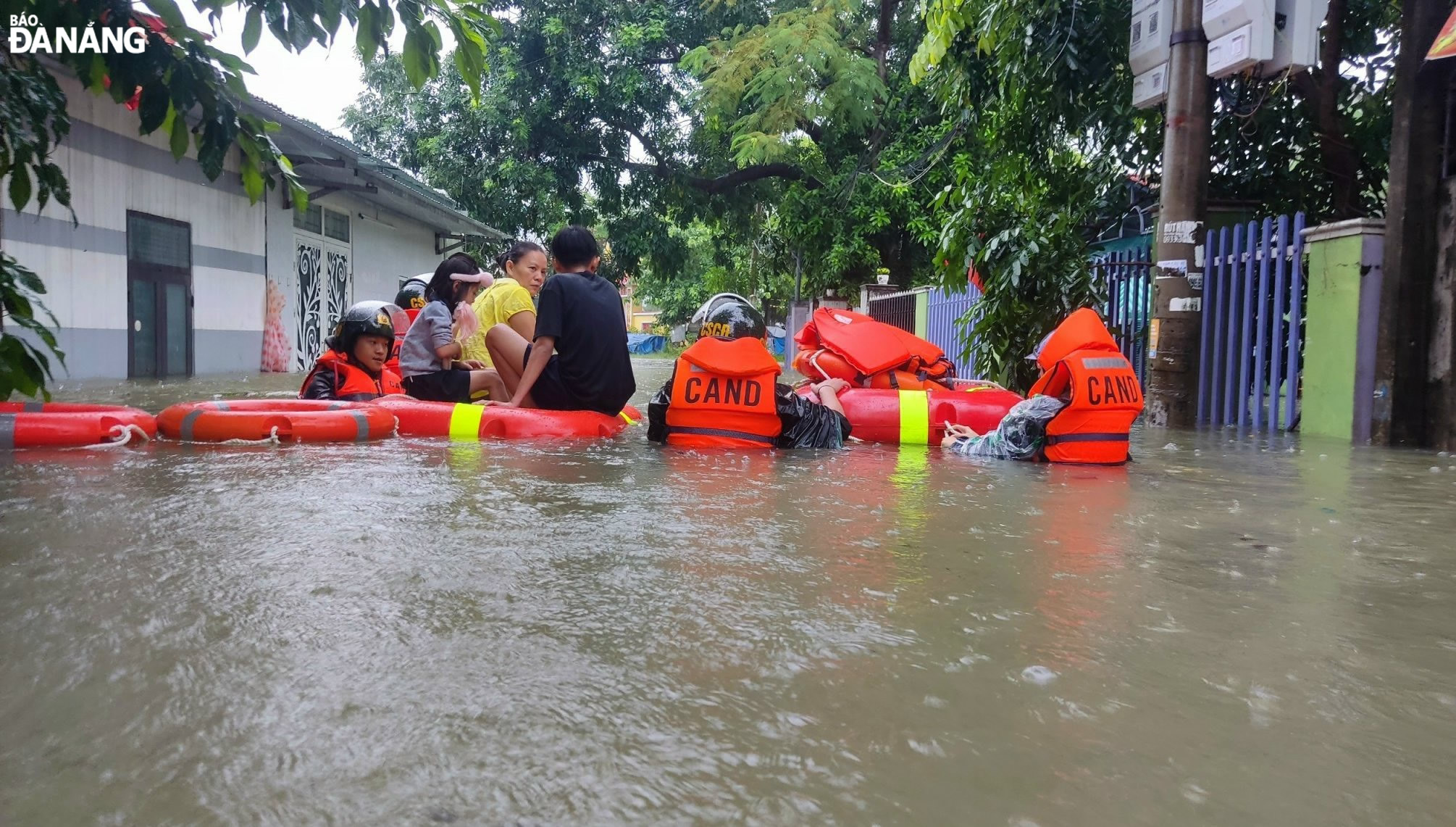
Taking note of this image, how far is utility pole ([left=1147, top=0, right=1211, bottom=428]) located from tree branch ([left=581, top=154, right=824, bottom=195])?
13.5 m

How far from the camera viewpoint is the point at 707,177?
2286cm

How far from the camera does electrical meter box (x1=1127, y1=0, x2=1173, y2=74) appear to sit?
8203mm

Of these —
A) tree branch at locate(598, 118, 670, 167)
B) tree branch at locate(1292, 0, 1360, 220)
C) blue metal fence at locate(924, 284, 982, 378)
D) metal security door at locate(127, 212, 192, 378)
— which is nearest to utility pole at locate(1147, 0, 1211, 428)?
tree branch at locate(1292, 0, 1360, 220)

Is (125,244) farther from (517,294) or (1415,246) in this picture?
(1415,246)

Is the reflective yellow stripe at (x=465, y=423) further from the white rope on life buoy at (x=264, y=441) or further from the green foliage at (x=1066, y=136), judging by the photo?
the green foliage at (x=1066, y=136)

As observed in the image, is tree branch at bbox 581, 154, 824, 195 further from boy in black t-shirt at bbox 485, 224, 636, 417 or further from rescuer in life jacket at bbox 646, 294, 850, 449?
rescuer in life jacket at bbox 646, 294, 850, 449

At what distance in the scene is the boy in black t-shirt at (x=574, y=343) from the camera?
21.5 ft

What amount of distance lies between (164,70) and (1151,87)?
24.7ft

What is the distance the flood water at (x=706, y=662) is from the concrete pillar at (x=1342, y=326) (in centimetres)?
404

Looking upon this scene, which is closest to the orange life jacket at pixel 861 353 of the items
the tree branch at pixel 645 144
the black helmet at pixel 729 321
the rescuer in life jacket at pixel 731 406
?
the black helmet at pixel 729 321

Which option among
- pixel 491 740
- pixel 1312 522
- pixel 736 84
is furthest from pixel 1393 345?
pixel 736 84

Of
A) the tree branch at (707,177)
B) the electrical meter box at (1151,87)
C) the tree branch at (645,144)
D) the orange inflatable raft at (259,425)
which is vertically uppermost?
the tree branch at (645,144)

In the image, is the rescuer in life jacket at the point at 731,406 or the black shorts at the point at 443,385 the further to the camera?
the black shorts at the point at 443,385

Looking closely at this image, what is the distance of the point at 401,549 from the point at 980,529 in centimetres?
195
